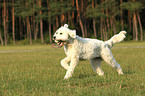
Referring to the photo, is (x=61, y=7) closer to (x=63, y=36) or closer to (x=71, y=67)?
(x=63, y=36)

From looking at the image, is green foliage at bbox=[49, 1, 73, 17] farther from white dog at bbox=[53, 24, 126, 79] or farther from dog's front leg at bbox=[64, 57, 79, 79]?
dog's front leg at bbox=[64, 57, 79, 79]

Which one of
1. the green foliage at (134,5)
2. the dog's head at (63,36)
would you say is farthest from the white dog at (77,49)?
the green foliage at (134,5)

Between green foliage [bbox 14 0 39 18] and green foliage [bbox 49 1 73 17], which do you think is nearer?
green foliage [bbox 49 1 73 17]

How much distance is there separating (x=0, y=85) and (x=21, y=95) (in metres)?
1.49

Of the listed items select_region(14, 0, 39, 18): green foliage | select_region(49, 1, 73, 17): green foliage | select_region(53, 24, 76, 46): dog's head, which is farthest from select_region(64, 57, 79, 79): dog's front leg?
select_region(14, 0, 39, 18): green foliage

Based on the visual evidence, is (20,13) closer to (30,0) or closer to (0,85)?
(30,0)

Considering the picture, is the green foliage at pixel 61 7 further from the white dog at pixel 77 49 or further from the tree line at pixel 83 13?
the white dog at pixel 77 49

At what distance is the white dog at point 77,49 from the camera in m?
7.11

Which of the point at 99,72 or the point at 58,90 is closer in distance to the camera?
the point at 58,90

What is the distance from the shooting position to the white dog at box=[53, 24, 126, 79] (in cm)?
711

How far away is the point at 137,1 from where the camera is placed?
62.3 meters

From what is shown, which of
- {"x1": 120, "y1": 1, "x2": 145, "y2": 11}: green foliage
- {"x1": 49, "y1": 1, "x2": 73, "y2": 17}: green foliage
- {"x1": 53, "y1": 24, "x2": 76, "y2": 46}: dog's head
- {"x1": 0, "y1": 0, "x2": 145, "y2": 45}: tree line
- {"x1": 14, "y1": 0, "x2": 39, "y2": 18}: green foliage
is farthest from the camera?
{"x1": 14, "y1": 0, "x2": 39, "y2": 18}: green foliage

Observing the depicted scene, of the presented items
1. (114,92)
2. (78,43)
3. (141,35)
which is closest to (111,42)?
(78,43)

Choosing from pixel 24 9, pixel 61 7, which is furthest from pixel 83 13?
pixel 24 9
